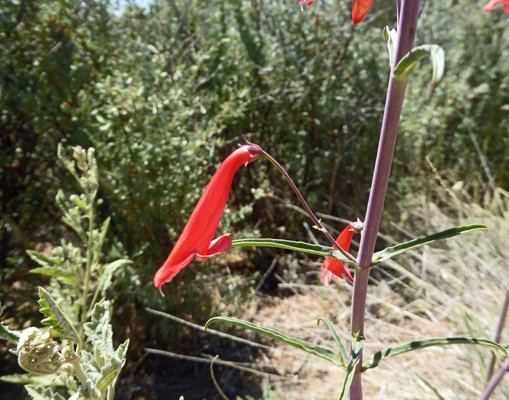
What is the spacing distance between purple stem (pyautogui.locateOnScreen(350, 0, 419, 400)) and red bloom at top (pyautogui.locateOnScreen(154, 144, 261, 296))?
0.17 metres

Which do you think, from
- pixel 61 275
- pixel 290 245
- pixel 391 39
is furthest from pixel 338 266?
pixel 61 275

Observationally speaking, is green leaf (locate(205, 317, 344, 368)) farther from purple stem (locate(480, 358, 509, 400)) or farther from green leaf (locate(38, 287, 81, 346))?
purple stem (locate(480, 358, 509, 400))

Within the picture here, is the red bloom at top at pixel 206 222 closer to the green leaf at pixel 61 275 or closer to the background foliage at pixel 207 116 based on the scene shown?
the green leaf at pixel 61 275

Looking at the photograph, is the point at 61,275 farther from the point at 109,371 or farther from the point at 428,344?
the point at 428,344

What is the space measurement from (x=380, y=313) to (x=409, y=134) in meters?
1.57

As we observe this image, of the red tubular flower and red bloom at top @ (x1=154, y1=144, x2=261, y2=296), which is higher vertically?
the red tubular flower

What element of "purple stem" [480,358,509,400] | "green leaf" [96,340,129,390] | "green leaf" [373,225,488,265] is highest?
"green leaf" [373,225,488,265]

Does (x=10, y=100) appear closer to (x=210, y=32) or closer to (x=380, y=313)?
(x=210, y=32)

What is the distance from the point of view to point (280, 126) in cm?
314

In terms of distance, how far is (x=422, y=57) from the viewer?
1.46 feet

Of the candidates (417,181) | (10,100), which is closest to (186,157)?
(10,100)

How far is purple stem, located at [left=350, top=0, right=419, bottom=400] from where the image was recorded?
50cm

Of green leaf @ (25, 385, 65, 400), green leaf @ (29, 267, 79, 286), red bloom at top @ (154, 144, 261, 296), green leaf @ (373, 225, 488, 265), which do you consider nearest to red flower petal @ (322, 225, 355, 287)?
green leaf @ (373, 225, 488, 265)

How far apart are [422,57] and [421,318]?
1.85m
